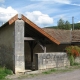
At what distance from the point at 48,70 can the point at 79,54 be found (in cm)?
415

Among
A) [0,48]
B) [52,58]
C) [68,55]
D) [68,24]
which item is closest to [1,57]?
[0,48]

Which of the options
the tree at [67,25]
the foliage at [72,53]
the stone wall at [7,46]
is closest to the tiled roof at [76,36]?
the foliage at [72,53]

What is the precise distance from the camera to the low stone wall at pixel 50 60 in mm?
14320

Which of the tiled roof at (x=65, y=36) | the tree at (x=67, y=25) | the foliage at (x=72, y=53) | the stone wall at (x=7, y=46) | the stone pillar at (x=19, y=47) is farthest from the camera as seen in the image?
the tree at (x=67, y=25)

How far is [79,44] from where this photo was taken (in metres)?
19.7

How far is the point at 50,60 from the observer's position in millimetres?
14930

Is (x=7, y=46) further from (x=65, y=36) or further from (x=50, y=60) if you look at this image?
(x=65, y=36)

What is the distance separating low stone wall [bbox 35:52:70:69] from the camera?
14.3 m

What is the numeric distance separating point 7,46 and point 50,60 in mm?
3371

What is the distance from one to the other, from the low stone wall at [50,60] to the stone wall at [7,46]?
186 centimetres

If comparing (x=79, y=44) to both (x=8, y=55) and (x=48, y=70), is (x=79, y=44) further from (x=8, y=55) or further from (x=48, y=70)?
(x=8, y=55)

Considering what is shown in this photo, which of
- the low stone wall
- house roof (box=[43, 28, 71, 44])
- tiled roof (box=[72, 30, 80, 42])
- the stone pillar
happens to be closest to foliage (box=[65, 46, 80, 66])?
the low stone wall

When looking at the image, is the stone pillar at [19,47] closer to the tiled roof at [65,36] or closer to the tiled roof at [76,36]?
the tiled roof at [65,36]

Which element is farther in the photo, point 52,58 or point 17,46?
point 52,58
